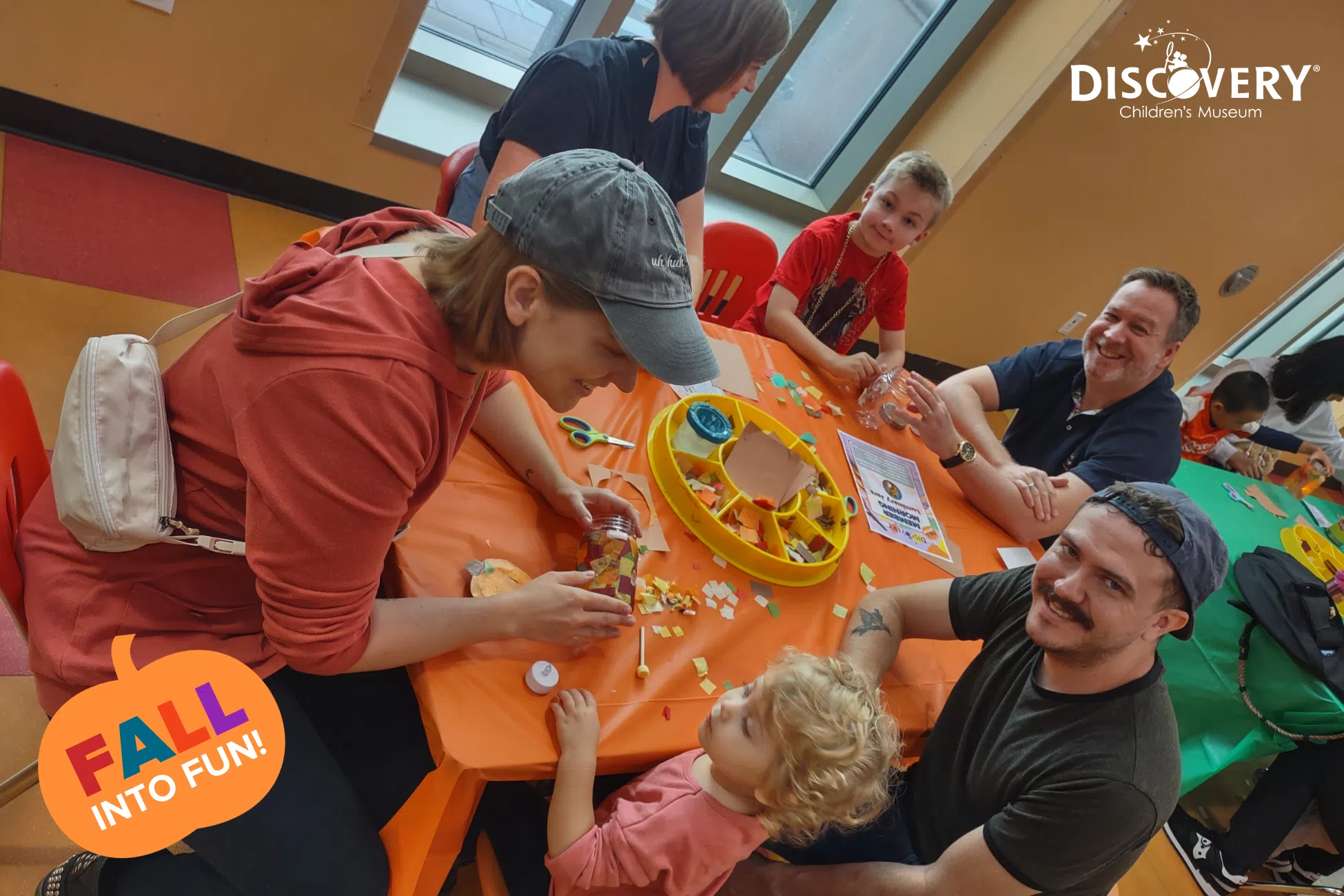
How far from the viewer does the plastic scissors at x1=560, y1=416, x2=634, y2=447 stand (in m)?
1.70

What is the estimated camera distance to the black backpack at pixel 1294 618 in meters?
2.18

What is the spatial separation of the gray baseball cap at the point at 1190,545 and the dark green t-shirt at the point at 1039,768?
7.2 inches

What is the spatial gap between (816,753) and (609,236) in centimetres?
89

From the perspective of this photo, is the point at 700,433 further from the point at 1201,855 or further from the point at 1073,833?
the point at 1201,855

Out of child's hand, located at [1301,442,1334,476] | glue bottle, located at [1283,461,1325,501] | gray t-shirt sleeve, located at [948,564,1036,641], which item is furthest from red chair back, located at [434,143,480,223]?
child's hand, located at [1301,442,1334,476]

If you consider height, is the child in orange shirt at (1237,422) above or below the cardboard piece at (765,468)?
above

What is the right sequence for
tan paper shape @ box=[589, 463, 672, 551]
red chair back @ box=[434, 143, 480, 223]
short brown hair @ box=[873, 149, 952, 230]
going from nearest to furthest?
tan paper shape @ box=[589, 463, 672, 551] → red chair back @ box=[434, 143, 480, 223] → short brown hair @ box=[873, 149, 952, 230]

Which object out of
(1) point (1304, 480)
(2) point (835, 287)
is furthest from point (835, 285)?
(1) point (1304, 480)

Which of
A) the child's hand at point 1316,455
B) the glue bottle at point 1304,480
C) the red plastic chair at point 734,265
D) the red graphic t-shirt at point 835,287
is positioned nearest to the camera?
the red graphic t-shirt at point 835,287

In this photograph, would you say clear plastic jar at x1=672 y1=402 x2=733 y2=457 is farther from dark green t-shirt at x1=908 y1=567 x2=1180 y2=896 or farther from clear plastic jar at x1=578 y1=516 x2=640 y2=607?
dark green t-shirt at x1=908 y1=567 x2=1180 y2=896

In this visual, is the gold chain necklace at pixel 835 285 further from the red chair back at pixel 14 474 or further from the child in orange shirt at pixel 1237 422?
the red chair back at pixel 14 474

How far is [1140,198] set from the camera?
4477 millimetres

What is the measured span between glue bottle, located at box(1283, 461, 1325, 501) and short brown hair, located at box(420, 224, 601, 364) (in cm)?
372

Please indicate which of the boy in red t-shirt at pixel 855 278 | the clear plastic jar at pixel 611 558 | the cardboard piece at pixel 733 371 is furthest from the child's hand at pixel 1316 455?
the clear plastic jar at pixel 611 558
